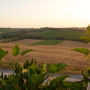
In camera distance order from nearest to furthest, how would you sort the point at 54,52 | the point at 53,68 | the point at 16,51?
the point at 53,68 → the point at 16,51 → the point at 54,52

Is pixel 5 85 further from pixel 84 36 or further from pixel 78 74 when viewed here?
pixel 78 74

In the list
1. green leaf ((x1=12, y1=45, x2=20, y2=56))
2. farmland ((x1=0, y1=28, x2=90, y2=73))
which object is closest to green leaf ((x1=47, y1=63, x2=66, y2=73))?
farmland ((x1=0, y1=28, x2=90, y2=73))

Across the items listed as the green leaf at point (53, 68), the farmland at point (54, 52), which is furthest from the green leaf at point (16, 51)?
the green leaf at point (53, 68)

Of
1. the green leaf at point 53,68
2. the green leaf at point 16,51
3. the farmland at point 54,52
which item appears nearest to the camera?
the green leaf at point 53,68

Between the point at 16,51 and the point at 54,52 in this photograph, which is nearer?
the point at 16,51

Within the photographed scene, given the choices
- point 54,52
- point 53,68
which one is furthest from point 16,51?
point 54,52

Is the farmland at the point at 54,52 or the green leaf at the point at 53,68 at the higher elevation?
the green leaf at the point at 53,68

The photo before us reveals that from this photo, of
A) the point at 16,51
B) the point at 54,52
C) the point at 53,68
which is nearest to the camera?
the point at 53,68

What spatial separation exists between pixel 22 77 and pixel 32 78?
0.56 ft

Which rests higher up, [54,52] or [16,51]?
[16,51]

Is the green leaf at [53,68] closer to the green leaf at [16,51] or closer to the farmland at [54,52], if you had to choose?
the farmland at [54,52]

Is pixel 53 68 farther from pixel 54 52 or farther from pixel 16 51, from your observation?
pixel 54 52

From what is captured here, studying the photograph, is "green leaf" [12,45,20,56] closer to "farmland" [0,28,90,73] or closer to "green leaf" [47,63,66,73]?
"farmland" [0,28,90,73]

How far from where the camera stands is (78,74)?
555 inches
